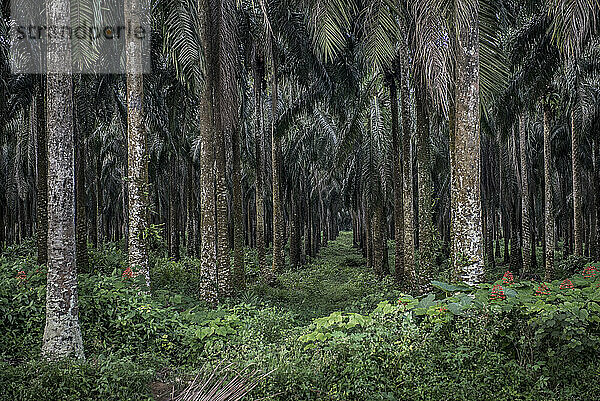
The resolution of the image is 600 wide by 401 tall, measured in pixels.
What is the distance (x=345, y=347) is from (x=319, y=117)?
16.4 metres

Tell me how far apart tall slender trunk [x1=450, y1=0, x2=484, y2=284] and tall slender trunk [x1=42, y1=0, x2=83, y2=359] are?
20.0 feet

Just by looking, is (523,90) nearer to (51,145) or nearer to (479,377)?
(479,377)

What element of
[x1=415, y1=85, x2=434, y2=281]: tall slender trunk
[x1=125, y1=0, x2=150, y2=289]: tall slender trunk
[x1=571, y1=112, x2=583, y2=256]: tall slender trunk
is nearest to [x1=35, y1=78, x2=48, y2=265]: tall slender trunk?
[x1=125, y1=0, x2=150, y2=289]: tall slender trunk

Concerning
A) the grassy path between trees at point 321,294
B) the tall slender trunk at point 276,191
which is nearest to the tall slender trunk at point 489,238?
the grassy path between trees at point 321,294

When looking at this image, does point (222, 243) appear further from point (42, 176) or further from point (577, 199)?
point (577, 199)

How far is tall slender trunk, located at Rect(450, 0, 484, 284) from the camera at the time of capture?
787 centimetres

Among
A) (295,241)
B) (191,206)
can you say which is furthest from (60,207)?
(295,241)

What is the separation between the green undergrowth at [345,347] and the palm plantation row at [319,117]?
0.95 metres

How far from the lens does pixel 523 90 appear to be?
49.9ft

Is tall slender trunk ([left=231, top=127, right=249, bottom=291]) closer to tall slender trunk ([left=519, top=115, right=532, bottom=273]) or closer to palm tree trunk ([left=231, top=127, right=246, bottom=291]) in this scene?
palm tree trunk ([left=231, top=127, right=246, bottom=291])

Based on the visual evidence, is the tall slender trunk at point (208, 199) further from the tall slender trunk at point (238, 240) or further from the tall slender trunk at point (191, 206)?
the tall slender trunk at point (191, 206)

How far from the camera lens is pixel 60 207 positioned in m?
6.89

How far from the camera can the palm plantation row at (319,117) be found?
26.2 ft

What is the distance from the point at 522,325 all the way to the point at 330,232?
54.8m
